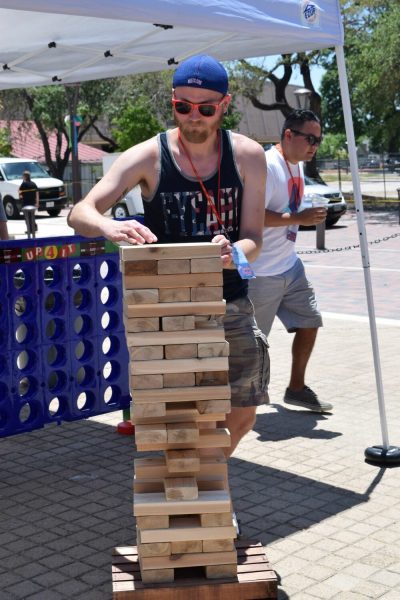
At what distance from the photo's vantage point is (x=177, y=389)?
328 centimetres

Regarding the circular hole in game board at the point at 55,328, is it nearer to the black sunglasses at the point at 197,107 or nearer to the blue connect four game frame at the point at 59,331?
the blue connect four game frame at the point at 59,331

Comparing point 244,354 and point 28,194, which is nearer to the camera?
point 244,354

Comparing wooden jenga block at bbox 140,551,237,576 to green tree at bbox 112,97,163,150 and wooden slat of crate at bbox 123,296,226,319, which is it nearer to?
wooden slat of crate at bbox 123,296,226,319

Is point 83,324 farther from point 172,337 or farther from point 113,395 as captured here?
point 172,337

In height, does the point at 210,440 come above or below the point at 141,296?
below

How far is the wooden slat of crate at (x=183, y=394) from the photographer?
3264 millimetres

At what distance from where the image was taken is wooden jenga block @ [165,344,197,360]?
3.28m

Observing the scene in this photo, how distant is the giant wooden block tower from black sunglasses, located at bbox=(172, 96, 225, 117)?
1.87ft

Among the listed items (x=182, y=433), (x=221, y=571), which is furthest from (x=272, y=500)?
(x=182, y=433)

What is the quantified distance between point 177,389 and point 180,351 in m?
0.14

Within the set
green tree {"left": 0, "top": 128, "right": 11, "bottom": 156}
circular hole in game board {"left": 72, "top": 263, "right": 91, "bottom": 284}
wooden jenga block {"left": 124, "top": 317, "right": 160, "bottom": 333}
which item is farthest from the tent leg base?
green tree {"left": 0, "top": 128, "right": 11, "bottom": 156}

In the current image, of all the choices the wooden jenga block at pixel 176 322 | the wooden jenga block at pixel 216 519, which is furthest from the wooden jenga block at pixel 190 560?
the wooden jenga block at pixel 176 322

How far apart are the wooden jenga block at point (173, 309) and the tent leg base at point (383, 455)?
2.31m

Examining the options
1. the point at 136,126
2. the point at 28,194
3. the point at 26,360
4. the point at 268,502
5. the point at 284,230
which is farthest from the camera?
the point at 136,126
